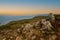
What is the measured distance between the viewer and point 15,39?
369ft

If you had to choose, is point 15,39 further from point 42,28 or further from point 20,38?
point 42,28

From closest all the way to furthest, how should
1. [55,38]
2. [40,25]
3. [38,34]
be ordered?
[55,38] < [38,34] < [40,25]

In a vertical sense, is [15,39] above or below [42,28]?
below

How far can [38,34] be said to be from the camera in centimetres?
10131

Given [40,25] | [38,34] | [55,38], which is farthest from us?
[40,25]

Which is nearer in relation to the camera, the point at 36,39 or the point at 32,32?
the point at 36,39

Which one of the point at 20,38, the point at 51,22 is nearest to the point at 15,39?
the point at 20,38

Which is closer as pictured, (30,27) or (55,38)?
(55,38)

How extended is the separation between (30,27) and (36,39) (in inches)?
672

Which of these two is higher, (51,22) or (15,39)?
(51,22)

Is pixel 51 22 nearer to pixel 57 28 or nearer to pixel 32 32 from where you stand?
pixel 57 28

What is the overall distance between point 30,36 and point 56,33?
48.3 feet

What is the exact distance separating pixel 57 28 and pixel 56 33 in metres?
6.82

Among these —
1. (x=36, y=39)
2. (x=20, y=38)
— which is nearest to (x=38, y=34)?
(x=36, y=39)
